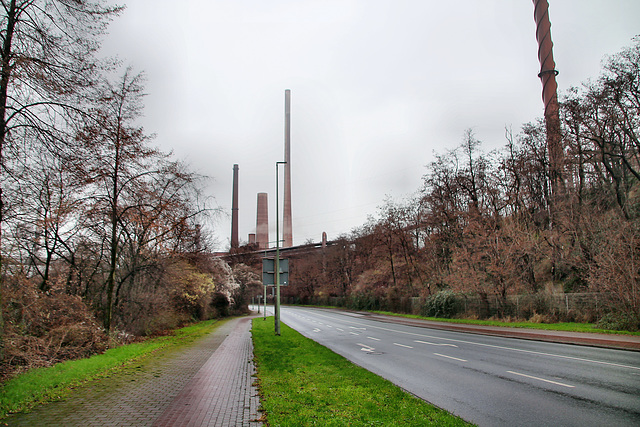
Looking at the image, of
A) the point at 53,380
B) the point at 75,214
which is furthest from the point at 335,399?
the point at 75,214

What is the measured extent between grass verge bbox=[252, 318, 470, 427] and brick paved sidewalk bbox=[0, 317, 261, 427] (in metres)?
0.43

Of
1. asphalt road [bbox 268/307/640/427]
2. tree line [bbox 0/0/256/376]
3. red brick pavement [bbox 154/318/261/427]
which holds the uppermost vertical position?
tree line [bbox 0/0/256/376]

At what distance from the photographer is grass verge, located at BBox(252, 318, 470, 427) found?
5.77 meters

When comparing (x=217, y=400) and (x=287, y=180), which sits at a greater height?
(x=287, y=180)

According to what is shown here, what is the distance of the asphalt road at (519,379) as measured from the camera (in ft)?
21.4

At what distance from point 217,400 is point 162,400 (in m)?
1.02

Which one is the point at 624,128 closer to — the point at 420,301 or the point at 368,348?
the point at 368,348

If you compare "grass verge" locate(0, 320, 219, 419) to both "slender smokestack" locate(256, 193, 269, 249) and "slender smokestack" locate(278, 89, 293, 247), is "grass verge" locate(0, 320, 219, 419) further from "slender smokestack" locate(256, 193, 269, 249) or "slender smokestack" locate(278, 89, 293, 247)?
"slender smokestack" locate(256, 193, 269, 249)

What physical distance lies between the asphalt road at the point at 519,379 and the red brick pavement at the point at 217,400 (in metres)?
3.42

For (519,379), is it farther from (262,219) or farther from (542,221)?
(262,219)

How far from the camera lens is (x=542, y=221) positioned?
3042 centimetres

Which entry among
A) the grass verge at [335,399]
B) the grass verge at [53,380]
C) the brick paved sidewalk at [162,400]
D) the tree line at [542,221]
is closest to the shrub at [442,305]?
the tree line at [542,221]

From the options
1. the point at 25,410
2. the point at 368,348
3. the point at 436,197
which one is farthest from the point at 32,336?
the point at 436,197

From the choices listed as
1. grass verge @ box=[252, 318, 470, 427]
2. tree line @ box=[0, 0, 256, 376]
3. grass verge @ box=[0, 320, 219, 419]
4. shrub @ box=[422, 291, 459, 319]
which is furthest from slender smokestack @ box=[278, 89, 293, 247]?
grass verge @ box=[252, 318, 470, 427]
